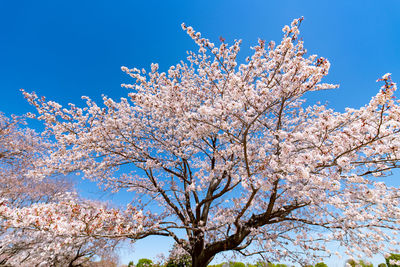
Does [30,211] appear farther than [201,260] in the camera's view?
No

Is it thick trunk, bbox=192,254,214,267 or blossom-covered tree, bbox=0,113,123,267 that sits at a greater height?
blossom-covered tree, bbox=0,113,123,267

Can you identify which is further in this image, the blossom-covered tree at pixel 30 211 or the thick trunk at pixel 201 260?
the thick trunk at pixel 201 260

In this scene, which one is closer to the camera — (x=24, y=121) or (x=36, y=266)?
(x=36, y=266)

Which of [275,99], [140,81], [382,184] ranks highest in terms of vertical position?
[140,81]

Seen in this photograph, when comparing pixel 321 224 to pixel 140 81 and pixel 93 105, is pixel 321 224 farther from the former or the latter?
pixel 93 105

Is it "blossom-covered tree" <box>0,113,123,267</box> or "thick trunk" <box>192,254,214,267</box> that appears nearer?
"blossom-covered tree" <box>0,113,123,267</box>

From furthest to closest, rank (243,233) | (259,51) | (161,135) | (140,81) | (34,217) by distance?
1. (161,135)
2. (140,81)
3. (243,233)
4. (259,51)
5. (34,217)

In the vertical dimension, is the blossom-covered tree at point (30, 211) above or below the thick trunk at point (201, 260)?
above

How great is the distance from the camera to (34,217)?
398 cm

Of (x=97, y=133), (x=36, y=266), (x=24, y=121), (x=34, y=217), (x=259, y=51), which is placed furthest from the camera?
(x=24, y=121)

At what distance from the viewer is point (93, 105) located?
26.0 feet

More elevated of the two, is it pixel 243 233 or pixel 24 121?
pixel 24 121

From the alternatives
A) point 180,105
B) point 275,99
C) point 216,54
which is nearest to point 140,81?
point 180,105

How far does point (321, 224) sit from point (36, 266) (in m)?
14.1
